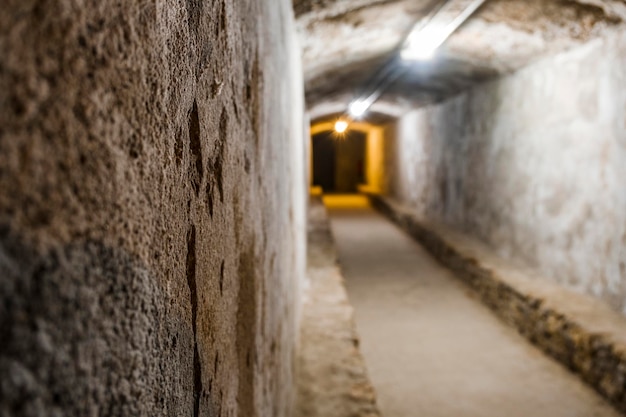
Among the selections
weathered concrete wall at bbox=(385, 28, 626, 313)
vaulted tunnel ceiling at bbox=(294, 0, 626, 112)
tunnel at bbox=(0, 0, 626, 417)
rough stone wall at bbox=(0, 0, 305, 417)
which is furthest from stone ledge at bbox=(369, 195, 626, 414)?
rough stone wall at bbox=(0, 0, 305, 417)

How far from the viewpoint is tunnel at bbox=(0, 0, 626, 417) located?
35cm

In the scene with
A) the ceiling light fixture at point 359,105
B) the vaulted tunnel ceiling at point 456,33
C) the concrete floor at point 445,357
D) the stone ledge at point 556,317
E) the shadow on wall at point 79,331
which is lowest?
the concrete floor at point 445,357

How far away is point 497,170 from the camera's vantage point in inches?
257

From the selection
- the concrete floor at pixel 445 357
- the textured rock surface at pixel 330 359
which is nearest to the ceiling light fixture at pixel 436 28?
the textured rock surface at pixel 330 359

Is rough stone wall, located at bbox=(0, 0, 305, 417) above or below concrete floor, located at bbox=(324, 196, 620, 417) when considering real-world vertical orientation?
above

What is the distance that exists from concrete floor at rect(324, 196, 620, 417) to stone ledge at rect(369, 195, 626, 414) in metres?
0.10

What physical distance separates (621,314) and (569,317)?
1.23ft

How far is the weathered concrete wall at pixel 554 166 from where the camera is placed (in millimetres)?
4016

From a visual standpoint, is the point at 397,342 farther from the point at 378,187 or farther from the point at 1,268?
the point at 378,187

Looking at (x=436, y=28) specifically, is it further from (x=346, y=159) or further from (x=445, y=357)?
(x=346, y=159)

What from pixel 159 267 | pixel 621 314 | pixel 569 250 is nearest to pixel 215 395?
pixel 159 267

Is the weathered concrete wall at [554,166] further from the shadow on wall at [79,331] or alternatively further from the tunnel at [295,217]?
the shadow on wall at [79,331]

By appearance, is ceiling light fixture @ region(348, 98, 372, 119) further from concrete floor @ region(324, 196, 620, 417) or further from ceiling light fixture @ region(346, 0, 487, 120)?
concrete floor @ region(324, 196, 620, 417)

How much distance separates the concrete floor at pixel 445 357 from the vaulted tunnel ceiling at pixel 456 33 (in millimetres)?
2556
